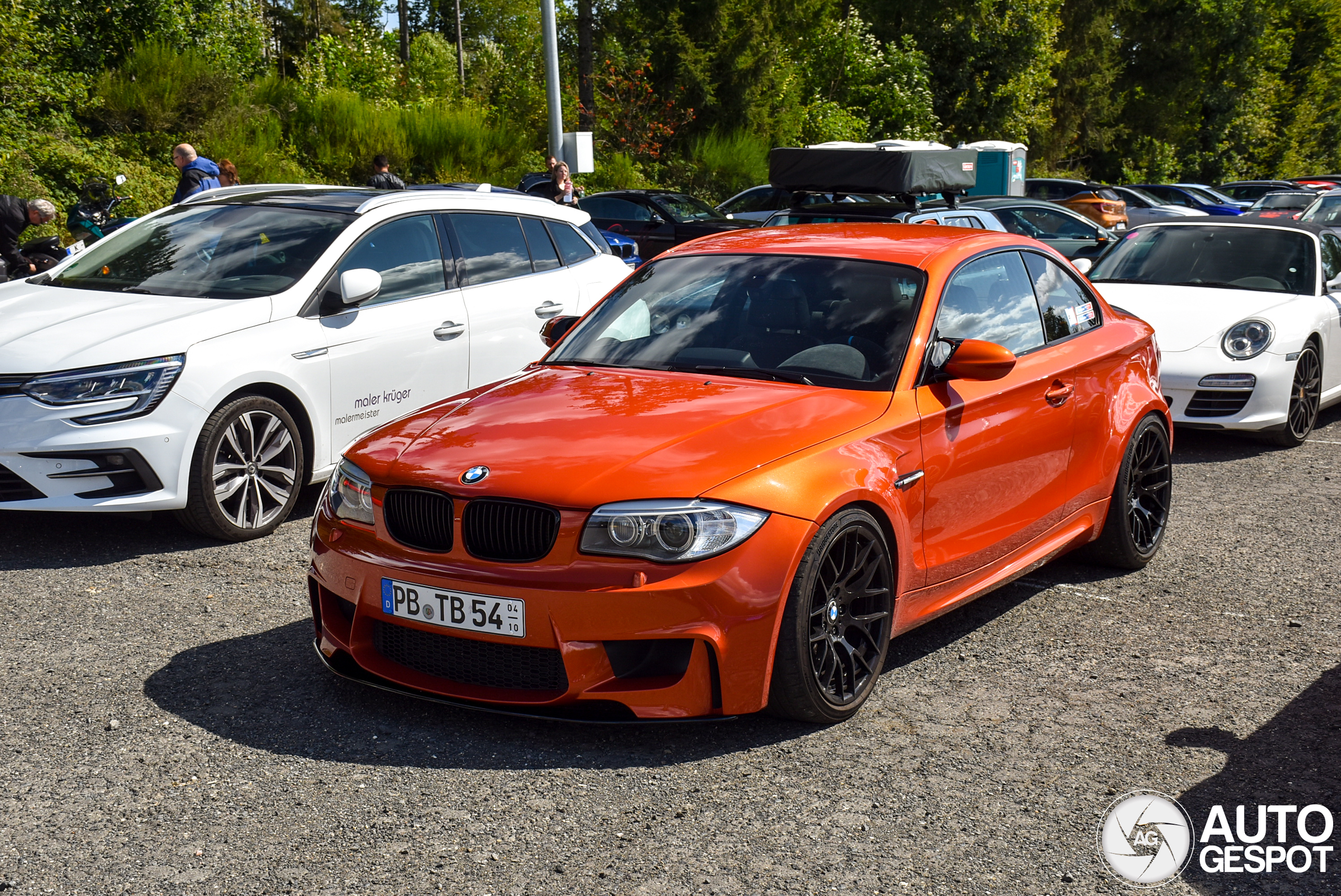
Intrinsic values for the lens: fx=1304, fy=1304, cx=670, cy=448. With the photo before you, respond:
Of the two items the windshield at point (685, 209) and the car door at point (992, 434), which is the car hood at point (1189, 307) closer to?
the car door at point (992, 434)

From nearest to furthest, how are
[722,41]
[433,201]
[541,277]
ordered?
[433,201] → [541,277] → [722,41]

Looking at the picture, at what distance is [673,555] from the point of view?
3.71 m

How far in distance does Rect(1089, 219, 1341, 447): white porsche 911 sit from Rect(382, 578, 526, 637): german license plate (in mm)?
6058

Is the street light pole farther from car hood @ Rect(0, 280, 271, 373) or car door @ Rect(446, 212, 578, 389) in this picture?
car hood @ Rect(0, 280, 271, 373)

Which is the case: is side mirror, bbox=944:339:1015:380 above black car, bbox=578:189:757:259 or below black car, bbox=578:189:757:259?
above

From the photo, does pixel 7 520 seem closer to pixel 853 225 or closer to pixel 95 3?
pixel 853 225

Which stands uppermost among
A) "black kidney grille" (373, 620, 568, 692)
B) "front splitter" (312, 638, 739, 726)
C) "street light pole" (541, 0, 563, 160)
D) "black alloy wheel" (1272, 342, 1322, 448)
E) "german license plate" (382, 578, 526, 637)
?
"street light pole" (541, 0, 563, 160)

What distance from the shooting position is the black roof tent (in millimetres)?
16516

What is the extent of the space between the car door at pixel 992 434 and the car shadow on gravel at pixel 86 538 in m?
3.16

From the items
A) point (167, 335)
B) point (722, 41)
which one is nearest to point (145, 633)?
point (167, 335)

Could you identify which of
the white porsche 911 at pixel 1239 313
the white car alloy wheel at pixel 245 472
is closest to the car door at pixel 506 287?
the white car alloy wheel at pixel 245 472

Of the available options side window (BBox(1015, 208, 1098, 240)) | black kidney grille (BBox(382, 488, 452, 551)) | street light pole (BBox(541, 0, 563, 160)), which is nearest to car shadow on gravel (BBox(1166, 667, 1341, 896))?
black kidney grille (BBox(382, 488, 452, 551))

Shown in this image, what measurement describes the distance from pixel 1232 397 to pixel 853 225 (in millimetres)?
4243

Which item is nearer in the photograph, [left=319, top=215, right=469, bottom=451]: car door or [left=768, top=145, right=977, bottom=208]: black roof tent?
[left=319, top=215, right=469, bottom=451]: car door
